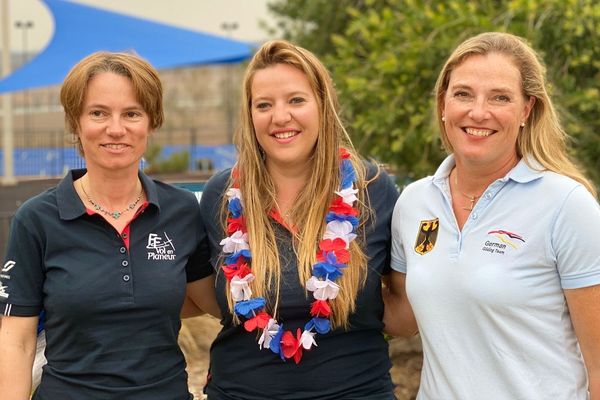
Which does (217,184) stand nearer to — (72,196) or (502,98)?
(72,196)

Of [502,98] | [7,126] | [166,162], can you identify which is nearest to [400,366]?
[502,98]

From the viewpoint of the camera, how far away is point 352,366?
314 centimetres

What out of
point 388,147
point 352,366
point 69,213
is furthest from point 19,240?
point 388,147

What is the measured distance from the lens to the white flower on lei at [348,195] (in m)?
3.26

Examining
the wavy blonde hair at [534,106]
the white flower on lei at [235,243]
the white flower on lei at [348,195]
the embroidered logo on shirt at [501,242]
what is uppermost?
the wavy blonde hair at [534,106]

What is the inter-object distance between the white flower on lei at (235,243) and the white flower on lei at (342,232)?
1.03 feet

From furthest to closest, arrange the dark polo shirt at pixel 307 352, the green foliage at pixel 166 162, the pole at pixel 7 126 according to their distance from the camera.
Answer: the green foliage at pixel 166 162, the pole at pixel 7 126, the dark polo shirt at pixel 307 352

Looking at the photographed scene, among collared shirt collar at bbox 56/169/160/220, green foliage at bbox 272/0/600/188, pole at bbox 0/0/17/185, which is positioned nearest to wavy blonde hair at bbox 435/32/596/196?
collared shirt collar at bbox 56/169/160/220

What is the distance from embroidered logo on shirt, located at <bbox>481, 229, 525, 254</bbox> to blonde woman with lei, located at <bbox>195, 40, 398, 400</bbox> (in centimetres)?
65

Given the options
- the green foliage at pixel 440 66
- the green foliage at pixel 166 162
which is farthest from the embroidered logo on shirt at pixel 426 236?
the green foliage at pixel 166 162

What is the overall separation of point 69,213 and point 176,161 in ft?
63.2

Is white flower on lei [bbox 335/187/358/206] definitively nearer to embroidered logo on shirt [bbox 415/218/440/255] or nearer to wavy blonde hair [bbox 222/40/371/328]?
wavy blonde hair [bbox 222/40/371/328]

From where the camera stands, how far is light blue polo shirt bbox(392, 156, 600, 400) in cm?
261

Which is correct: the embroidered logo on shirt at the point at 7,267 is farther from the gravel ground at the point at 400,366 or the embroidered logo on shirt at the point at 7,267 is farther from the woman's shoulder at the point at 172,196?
the gravel ground at the point at 400,366
